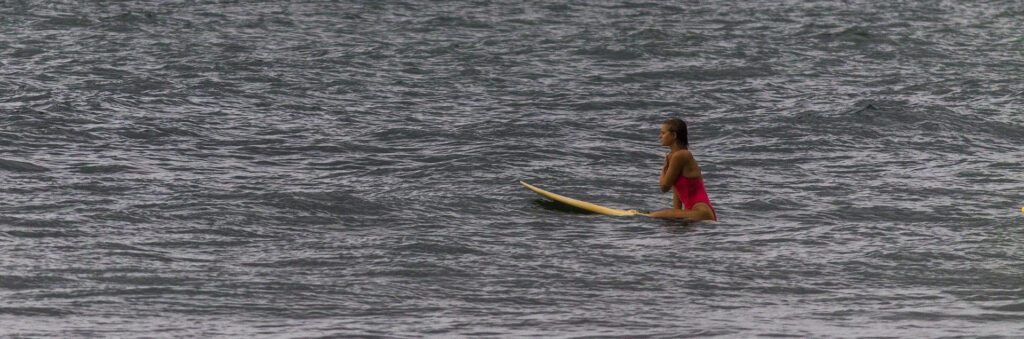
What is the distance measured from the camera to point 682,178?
14.6m

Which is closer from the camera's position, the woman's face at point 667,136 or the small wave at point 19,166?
the woman's face at point 667,136

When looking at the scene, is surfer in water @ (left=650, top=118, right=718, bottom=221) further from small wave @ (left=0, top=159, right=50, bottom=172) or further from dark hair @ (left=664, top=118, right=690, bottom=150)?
small wave @ (left=0, top=159, right=50, bottom=172)

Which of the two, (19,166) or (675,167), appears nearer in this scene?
(675,167)

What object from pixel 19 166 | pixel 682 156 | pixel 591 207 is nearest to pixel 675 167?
pixel 682 156

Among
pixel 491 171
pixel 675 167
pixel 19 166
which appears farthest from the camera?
pixel 491 171

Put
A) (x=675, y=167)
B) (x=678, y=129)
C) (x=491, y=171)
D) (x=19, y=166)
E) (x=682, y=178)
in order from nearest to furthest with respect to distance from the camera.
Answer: (x=678, y=129), (x=675, y=167), (x=682, y=178), (x=19, y=166), (x=491, y=171)

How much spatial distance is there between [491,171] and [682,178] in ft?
13.1

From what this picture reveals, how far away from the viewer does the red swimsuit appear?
574 inches

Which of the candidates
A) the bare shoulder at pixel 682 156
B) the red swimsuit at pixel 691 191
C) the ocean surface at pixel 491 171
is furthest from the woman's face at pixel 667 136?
the ocean surface at pixel 491 171

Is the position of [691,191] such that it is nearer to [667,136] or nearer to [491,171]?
[667,136]

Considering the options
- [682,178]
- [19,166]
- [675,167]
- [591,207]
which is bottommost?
[19,166]

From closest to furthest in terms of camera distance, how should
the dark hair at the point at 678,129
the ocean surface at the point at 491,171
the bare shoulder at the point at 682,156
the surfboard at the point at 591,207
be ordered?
the ocean surface at the point at 491,171 → the dark hair at the point at 678,129 → the bare shoulder at the point at 682,156 → the surfboard at the point at 591,207

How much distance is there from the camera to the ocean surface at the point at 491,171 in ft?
36.2

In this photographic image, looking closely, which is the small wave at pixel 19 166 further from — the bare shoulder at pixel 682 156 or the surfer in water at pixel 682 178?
the bare shoulder at pixel 682 156
